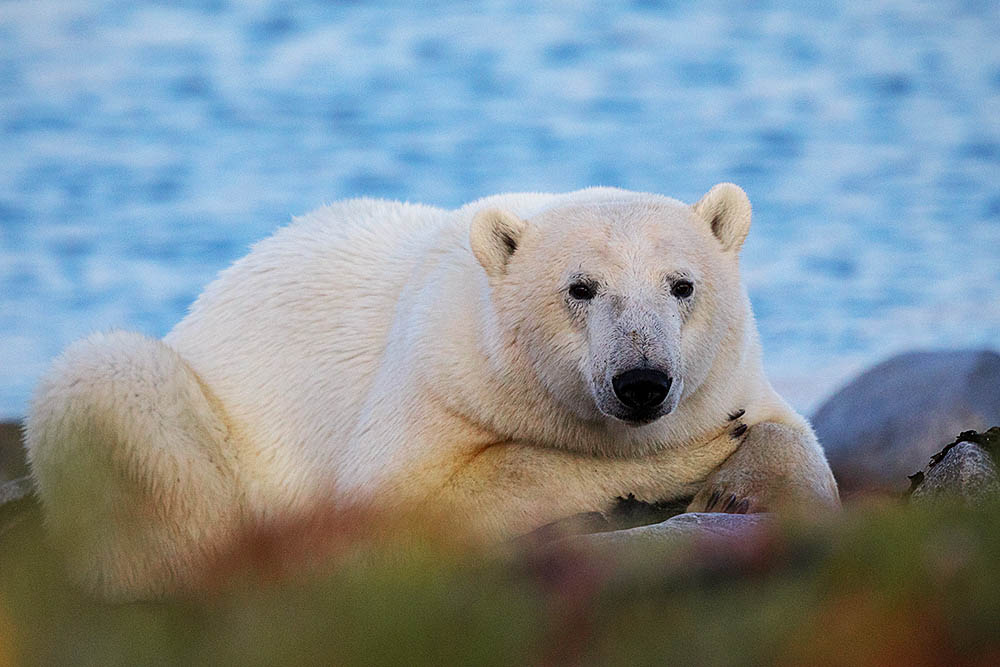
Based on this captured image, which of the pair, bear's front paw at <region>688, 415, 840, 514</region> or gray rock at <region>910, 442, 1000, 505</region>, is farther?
bear's front paw at <region>688, 415, 840, 514</region>

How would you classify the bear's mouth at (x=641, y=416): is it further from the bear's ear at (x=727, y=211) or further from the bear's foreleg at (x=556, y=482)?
the bear's ear at (x=727, y=211)

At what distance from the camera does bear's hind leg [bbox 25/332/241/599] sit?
5.23 metres

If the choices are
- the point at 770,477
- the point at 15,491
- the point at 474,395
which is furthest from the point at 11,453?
the point at 770,477

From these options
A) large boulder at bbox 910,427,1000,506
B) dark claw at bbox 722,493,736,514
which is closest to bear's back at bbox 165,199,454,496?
dark claw at bbox 722,493,736,514

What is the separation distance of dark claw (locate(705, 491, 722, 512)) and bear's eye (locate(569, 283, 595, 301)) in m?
0.97

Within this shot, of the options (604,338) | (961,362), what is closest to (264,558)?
(604,338)

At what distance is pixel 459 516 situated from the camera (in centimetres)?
480

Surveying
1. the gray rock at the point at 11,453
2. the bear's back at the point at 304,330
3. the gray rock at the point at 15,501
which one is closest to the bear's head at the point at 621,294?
the bear's back at the point at 304,330

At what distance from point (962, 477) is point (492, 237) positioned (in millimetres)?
2139

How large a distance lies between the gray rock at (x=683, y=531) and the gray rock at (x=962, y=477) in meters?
0.56

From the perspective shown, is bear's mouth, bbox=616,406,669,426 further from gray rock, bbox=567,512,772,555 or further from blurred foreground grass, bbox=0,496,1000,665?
blurred foreground grass, bbox=0,496,1000,665

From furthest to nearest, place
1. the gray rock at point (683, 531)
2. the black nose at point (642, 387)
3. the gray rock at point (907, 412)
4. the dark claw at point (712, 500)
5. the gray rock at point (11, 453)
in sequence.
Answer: the gray rock at point (11, 453)
the gray rock at point (907, 412)
the dark claw at point (712, 500)
the black nose at point (642, 387)
the gray rock at point (683, 531)

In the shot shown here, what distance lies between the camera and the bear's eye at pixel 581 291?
472 centimetres

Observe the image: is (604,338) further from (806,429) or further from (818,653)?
(818,653)
